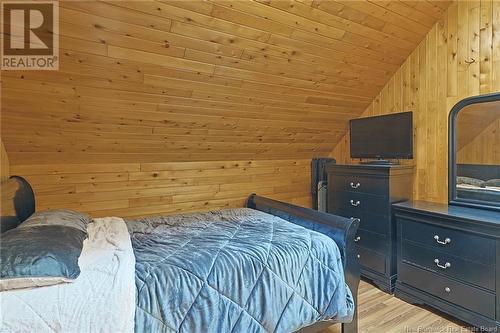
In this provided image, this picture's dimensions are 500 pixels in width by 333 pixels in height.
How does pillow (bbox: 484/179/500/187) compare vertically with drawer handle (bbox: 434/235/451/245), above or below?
above

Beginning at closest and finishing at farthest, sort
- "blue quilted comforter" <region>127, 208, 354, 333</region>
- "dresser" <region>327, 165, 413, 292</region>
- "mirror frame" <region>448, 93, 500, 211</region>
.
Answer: "blue quilted comforter" <region>127, 208, 354, 333</region>
"mirror frame" <region>448, 93, 500, 211</region>
"dresser" <region>327, 165, 413, 292</region>

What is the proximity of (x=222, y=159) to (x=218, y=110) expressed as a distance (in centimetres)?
81

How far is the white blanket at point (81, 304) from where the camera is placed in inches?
47.8

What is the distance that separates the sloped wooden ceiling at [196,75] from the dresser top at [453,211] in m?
1.36

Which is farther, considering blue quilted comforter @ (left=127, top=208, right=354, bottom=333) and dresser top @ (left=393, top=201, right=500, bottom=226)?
dresser top @ (left=393, top=201, right=500, bottom=226)

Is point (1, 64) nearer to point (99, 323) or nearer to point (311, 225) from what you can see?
point (99, 323)

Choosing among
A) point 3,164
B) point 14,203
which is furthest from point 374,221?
point 3,164

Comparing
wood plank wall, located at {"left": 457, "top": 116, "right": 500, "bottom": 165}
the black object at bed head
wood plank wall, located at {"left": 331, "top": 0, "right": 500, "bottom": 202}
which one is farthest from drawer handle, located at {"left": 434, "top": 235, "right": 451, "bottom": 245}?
the black object at bed head

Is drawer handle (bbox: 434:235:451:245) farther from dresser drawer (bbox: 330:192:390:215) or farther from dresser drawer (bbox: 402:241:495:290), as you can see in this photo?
dresser drawer (bbox: 330:192:390:215)

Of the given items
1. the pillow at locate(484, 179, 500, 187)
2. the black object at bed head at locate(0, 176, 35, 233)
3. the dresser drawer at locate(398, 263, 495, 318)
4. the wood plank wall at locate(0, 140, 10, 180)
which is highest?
the wood plank wall at locate(0, 140, 10, 180)

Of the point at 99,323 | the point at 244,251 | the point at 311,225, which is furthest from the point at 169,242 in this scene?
the point at 311,225

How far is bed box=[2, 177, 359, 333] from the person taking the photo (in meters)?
1.49

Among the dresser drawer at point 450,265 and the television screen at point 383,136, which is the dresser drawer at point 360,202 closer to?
the dresser drawer at point 450,265

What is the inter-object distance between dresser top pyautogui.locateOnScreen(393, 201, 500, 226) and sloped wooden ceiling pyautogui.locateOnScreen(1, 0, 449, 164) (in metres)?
1.36
